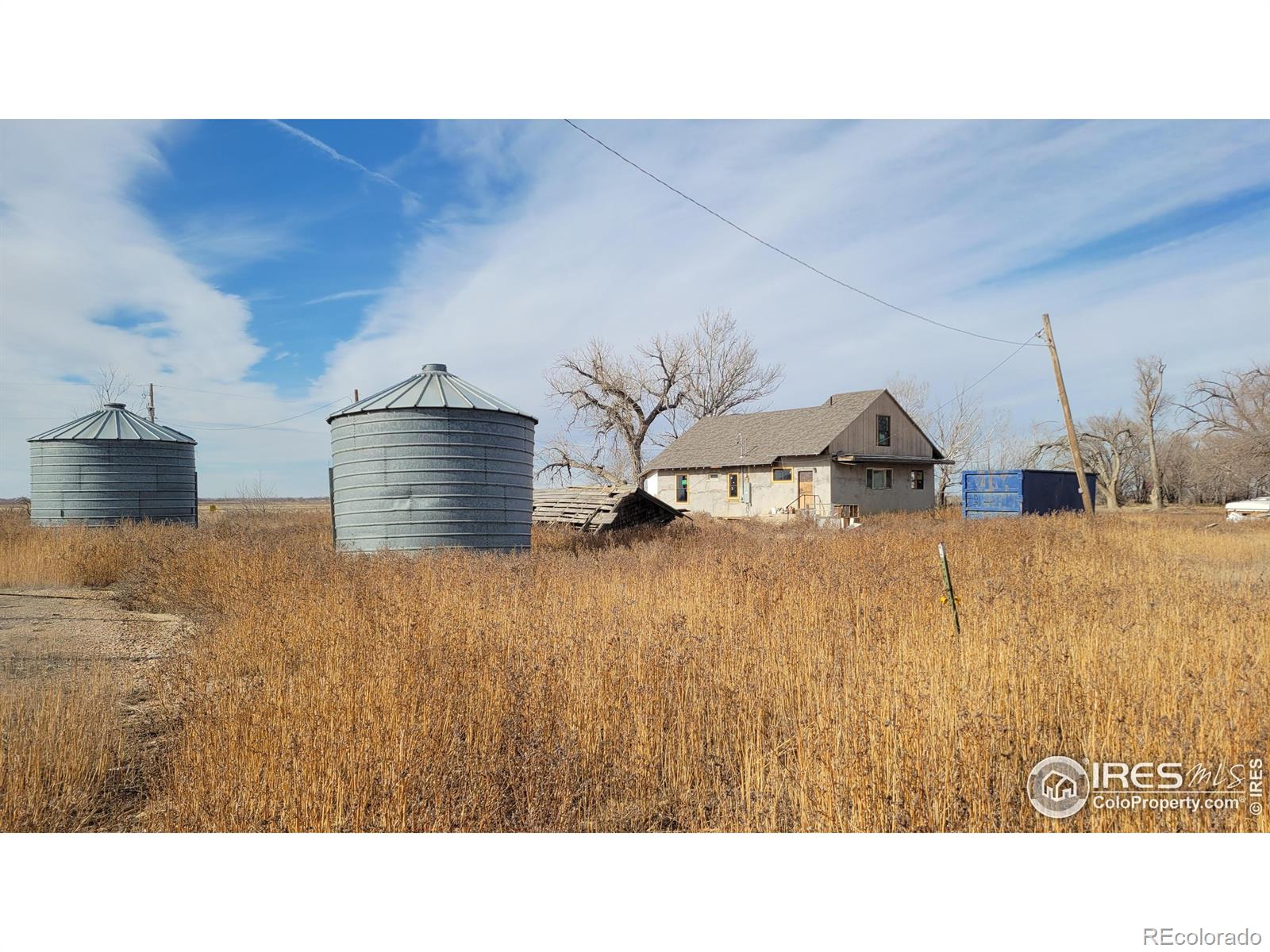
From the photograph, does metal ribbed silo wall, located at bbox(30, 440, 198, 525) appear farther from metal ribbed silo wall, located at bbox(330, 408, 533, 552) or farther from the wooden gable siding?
the wooden gable siding

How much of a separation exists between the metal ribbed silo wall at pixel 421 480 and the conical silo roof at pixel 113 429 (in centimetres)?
1029

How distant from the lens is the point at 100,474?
707 inches

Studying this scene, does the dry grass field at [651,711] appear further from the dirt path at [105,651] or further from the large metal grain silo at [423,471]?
the large metal grain silo at [423,471]

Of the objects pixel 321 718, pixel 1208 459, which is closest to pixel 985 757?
pixel 321 718

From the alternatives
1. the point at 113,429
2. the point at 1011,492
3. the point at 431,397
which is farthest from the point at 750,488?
the point at 113,429

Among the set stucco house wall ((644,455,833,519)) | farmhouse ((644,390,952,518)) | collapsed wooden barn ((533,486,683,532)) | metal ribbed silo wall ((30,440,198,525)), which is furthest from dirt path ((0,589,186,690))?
farmhouse ((644,390,952,518))

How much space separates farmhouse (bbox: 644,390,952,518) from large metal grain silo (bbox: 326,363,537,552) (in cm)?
1841

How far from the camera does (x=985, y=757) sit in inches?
140

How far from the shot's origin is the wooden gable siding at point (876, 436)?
29297 millimetres

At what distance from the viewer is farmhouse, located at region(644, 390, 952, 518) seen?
29.1 m

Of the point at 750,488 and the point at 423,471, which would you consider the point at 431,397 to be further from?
the point at 750,488

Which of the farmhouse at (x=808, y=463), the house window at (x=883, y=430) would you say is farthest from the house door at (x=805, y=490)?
the house window at (x=883, y=430)

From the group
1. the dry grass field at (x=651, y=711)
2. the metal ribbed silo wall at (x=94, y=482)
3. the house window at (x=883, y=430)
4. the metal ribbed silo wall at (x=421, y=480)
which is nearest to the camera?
the dry grass field at (x=651, y=711)

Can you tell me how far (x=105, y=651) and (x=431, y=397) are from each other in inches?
239
